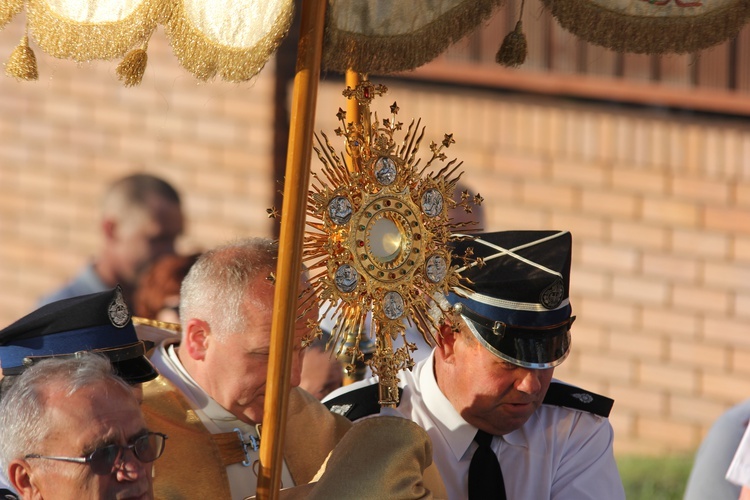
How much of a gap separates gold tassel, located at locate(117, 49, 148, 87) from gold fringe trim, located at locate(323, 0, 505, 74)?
388 mm

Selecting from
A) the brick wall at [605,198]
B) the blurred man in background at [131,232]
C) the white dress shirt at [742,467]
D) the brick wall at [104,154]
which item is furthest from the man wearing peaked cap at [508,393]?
the brick wall at [104,154]

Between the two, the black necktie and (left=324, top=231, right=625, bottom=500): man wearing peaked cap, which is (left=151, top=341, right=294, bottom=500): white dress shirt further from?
the black necktie

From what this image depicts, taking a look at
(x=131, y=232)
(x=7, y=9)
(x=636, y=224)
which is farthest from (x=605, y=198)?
(x=7, y=9)

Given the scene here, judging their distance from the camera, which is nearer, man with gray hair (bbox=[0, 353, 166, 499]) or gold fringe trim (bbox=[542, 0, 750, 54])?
gold fringe trim (bbox=[542, 0, 750, 54])

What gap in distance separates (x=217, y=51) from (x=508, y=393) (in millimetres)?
1257

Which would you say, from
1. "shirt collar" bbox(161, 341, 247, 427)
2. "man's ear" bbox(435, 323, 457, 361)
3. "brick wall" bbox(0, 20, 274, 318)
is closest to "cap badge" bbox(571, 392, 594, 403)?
"man's ear" bbox(435, 323, 457, 361)

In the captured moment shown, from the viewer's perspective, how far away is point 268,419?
2.77 meters

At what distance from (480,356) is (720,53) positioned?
12.2 ft

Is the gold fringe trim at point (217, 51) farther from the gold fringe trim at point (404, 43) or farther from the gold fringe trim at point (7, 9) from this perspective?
the gold fringe trim at point (7, 9)

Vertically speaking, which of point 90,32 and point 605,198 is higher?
point 605,198

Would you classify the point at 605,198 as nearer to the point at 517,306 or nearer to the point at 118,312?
the point at 517,306

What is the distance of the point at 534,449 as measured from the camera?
3.54m

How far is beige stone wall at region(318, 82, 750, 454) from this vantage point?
655cm

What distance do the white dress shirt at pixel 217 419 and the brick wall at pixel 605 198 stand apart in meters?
2.68
